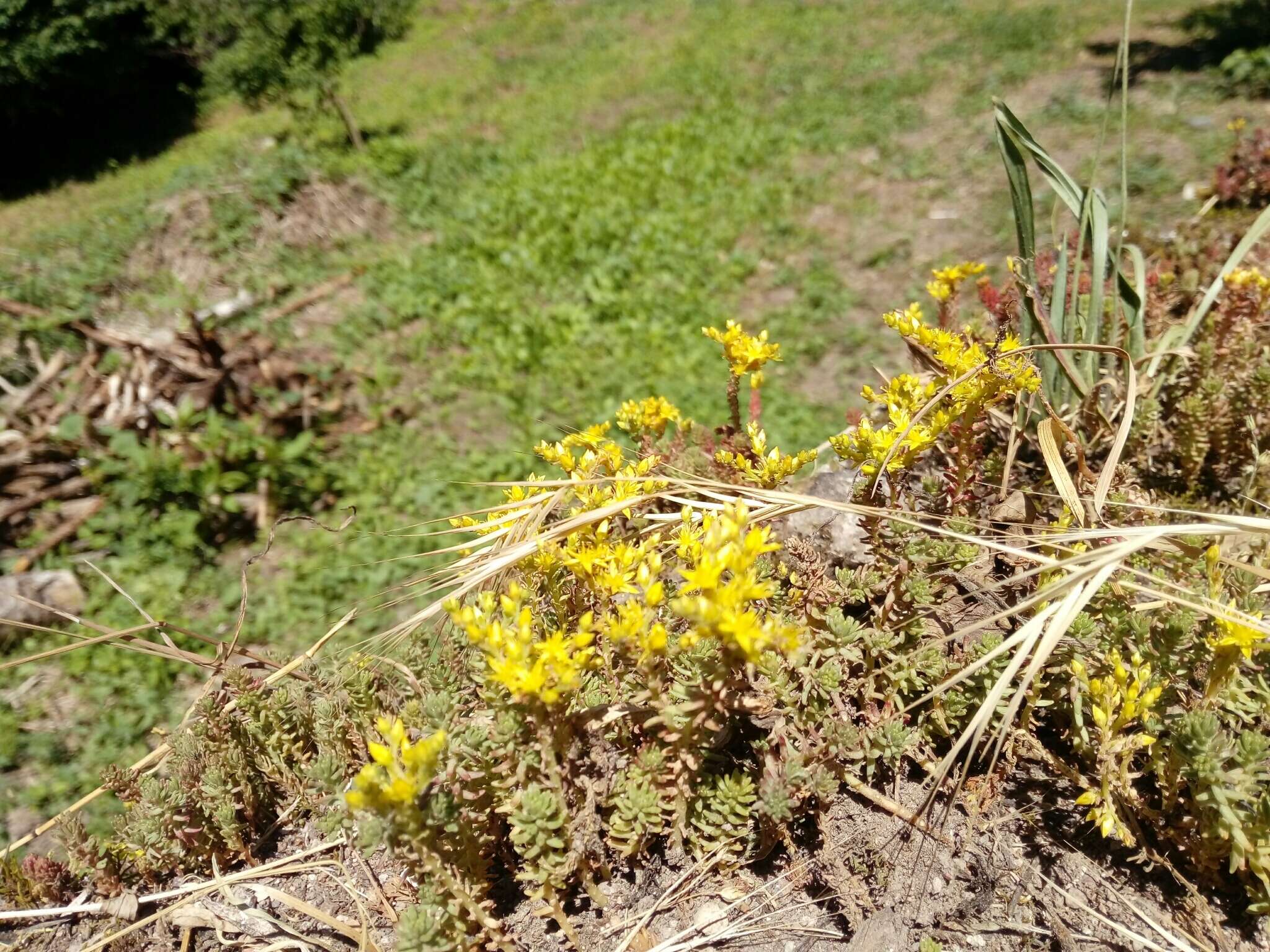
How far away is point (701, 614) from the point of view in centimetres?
107

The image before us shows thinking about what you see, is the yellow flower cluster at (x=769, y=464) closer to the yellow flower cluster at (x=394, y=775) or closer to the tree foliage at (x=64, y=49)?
the yellow flower cluster at (x=394, y=775)

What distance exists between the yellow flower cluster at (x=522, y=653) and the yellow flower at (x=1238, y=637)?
94 cm

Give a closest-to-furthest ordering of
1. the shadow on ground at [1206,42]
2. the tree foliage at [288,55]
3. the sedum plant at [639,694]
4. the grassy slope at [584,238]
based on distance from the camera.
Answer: the sedum plant at [639,694] < the grassy slope at [584,238] < the shadow on ground at [1206,42] < the tree foliage at [288,55]

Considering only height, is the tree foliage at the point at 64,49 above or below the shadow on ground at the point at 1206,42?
above

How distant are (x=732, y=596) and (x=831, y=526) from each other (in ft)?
3.30

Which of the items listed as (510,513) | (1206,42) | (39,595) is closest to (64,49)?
(39,595)

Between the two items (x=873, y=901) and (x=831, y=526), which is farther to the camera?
(x=831, y=526)

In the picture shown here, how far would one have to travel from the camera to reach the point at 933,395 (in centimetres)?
153

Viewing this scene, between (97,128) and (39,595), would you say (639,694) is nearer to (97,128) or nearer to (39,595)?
(39,595)

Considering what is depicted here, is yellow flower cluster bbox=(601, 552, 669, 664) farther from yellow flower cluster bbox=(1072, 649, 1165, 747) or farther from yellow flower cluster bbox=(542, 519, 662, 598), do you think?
yellow flower cluster bbox=(1072, 649, 1165, 747)

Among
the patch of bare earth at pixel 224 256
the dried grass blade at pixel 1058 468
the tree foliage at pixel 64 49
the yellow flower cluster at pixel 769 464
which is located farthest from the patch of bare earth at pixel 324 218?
the dried grass blade at pixel 1058 468

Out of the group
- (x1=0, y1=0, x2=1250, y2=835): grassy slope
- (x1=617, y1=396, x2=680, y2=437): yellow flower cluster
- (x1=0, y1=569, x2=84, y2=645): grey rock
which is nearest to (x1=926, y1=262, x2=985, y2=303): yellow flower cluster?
(x1=617, y1=396, x2=680, y2=437): yellow flower cluster

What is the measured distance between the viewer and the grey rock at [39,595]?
4051 millimetres

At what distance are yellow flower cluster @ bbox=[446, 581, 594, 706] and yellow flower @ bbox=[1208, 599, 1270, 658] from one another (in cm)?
94
